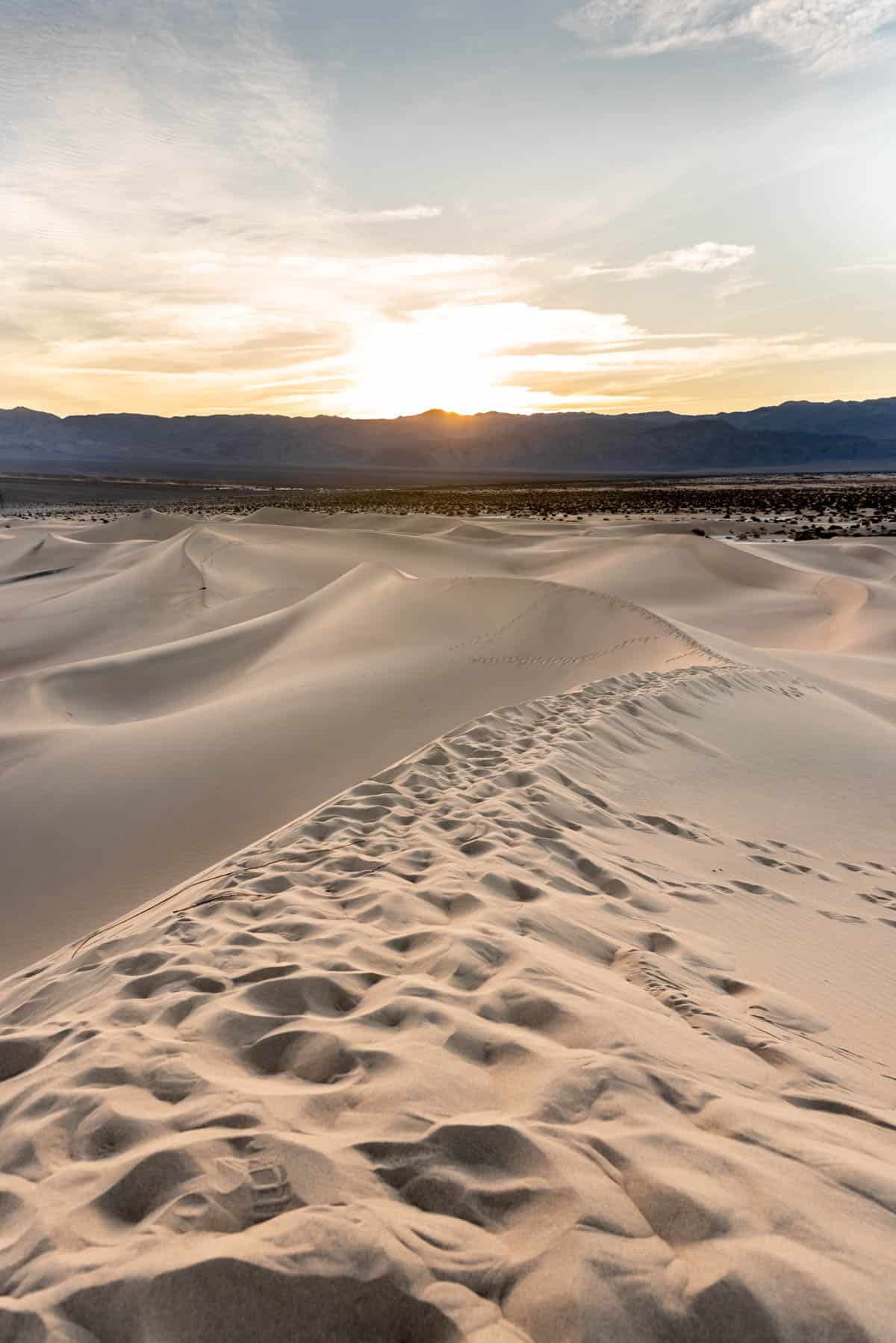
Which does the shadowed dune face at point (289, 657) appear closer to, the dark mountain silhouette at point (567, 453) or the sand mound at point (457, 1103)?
the sand mound at point (457, 1103)

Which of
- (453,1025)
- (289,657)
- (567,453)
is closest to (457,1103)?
(453,1025)

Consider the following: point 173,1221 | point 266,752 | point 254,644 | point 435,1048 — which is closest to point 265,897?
point 435,1048

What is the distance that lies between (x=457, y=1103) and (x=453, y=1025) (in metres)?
0.37

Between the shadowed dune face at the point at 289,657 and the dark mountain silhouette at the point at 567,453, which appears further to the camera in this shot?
the dark mountain silhouette at the point at 567,453

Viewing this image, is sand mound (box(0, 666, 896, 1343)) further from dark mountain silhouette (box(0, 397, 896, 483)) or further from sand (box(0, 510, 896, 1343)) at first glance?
dark mountain silhouette (box(0, 397, 896, 483))

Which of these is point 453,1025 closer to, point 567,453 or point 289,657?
point 289,657

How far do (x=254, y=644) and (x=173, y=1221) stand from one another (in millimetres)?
11216

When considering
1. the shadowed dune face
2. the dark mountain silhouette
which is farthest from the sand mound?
the dark mountain silhouette

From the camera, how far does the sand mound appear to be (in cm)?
157

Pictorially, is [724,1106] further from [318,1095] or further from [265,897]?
[265,897]

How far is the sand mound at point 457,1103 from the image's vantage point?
5.16 ft

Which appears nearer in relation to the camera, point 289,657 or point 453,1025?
point 453,1025

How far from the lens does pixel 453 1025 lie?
2496 millimetres

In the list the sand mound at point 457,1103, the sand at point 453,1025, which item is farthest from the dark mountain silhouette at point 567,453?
the sand mound at point 457,1103
